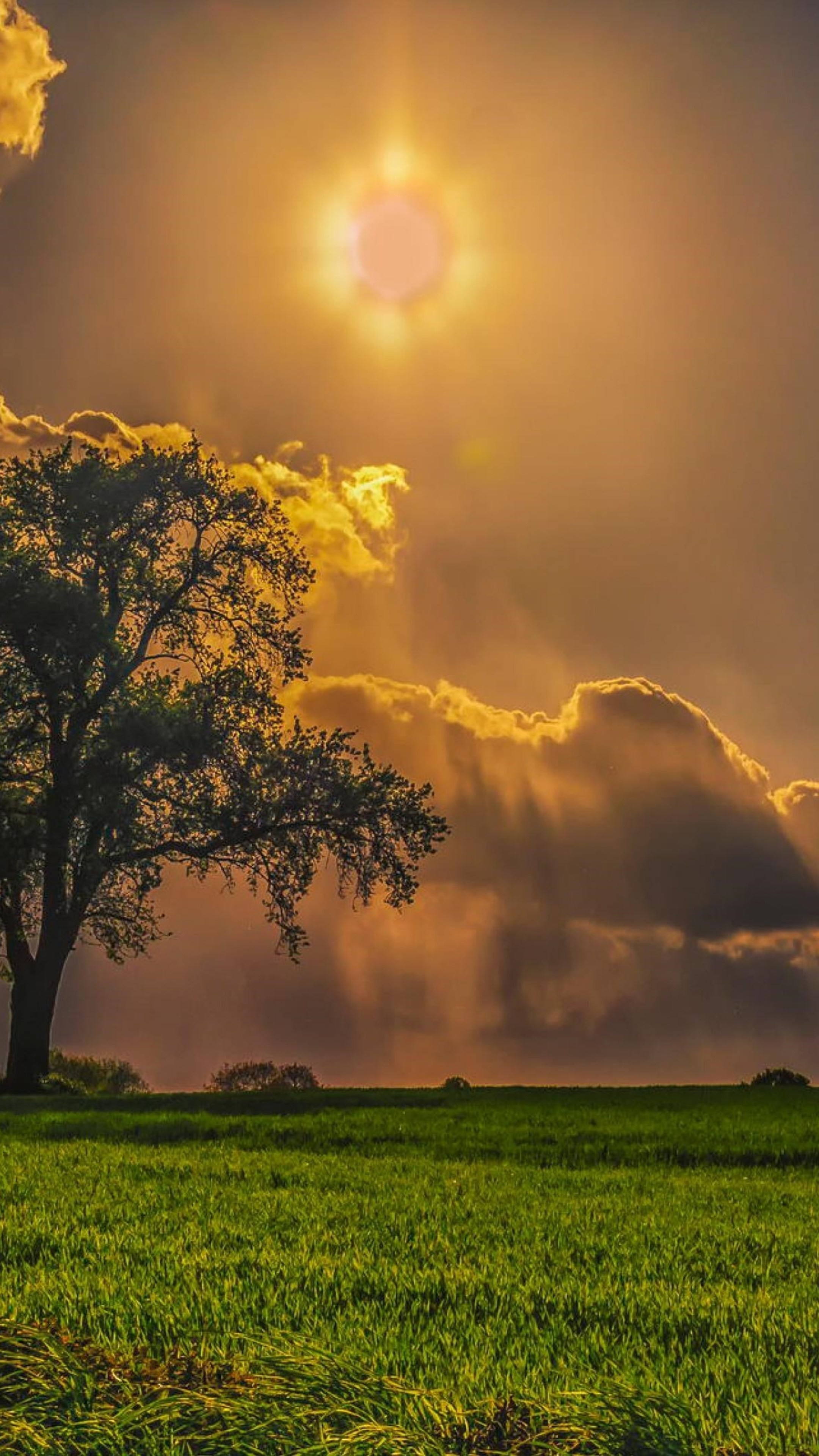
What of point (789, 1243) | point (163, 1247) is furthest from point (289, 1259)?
point (789, 1243)

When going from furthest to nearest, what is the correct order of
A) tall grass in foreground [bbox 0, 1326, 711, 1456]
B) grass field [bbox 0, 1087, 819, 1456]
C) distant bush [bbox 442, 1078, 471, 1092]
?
distant bush [bbox 442, 1078, 471, 1092]
grass field [bbox 0, 1087, 819, 1456]
tall grass in foreground [bbox 0, 1326, 711, 1456]

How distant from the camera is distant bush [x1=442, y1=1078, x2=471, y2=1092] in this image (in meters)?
26.3

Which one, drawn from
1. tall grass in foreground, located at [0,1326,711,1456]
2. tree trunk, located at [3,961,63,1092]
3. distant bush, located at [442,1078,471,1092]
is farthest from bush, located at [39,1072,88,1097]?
tall grass in foreground, located at [0,1326,711,1456]

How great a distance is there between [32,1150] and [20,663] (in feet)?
61.5

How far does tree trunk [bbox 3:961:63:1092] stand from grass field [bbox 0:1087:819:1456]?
14.8 m

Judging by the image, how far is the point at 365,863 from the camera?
101 feet

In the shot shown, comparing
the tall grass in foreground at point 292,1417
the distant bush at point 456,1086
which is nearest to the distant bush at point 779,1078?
the distant bush at point 456,1086

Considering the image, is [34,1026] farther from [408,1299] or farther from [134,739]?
[408,1299]

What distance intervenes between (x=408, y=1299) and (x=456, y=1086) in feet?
77.3

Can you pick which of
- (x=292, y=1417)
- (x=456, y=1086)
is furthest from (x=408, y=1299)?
(x=456, y=1086)

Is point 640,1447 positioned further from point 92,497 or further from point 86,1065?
point 86,1065

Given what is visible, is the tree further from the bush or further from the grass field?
the grass field

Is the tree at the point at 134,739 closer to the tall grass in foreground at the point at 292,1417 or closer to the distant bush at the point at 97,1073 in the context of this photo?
the distant bush at the point at 97,1073

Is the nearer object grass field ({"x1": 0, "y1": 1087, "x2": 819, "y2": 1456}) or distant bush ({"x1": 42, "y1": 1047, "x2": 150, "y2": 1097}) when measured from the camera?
grass field ({"x1": 0, "y1": 1087, "x2": 819, "y2": 1456})
